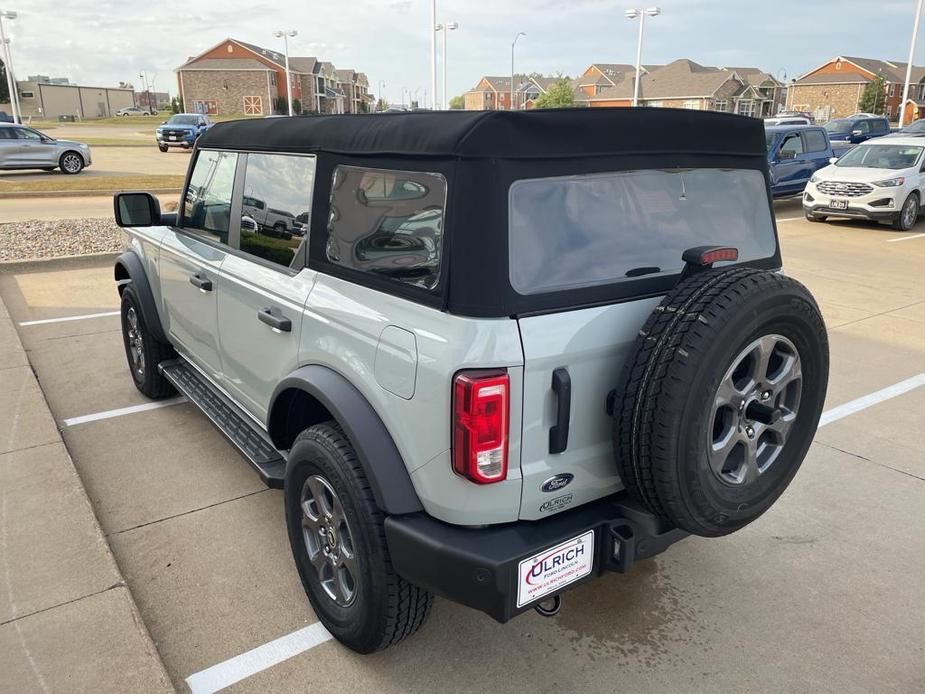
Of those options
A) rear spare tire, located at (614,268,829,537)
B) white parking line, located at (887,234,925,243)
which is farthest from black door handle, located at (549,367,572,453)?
white parking line, located at (887,234,925,243)

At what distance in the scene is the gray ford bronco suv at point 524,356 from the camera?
6.81ft

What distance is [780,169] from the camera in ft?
50.8

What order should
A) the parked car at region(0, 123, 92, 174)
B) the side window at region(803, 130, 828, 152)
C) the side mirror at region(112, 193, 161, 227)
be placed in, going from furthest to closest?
the parked car at region(0, 123, 92, 174) → the side window at region(803, 130, 828, 152) → the side mirror at region(112, 193, 161, 227)

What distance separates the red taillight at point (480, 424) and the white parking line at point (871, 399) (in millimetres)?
3449

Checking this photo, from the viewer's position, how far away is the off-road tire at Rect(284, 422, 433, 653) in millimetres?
2316

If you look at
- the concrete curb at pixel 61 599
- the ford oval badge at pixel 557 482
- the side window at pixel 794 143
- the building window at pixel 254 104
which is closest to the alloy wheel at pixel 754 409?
the ford oval badge at pixel 557 482

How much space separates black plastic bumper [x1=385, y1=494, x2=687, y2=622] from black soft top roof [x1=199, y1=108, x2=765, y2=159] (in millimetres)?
1137

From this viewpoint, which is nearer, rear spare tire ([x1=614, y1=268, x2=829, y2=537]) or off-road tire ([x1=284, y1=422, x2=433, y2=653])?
rear spare tire ([x1=614, y1=268, x2=829, y2=537])

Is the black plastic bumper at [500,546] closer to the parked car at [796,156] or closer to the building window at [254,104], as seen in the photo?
the parked car at [796,156]

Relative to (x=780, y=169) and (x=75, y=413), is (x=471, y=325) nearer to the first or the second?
(x=75, y=413)

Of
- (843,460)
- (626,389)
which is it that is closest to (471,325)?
(626,389)

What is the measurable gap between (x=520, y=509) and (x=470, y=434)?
325 millimetres

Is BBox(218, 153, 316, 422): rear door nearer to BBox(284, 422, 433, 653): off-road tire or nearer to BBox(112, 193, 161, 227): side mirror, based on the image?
BBox(284, 422, 433, 653): off-road tire

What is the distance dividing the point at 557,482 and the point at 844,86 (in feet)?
303
